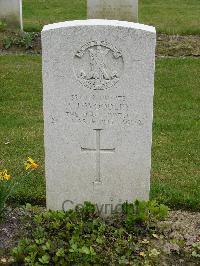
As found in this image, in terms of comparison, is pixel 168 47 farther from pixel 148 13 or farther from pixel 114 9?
pixel 148 13

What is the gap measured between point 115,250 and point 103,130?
930 millimetres

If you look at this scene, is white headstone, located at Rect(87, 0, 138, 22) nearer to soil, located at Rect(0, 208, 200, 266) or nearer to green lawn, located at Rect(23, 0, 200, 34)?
green lawn, located at Rect(23, 0, 200, 34)

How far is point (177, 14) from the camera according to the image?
13.9 m

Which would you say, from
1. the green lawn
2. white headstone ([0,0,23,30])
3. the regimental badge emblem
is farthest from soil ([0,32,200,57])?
the regimental badge emblem

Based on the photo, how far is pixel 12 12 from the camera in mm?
11578

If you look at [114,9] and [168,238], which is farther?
[114,9]

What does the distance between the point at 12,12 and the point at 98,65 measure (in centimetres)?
766

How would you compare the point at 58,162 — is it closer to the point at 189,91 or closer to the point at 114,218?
the point at 114,218

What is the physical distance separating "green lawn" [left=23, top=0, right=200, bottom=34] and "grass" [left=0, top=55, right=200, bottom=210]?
2431 millimetres

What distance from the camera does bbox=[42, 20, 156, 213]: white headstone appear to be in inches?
169

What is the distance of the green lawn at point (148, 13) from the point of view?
40.2 feet

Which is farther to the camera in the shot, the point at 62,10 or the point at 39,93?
the point at 62,10

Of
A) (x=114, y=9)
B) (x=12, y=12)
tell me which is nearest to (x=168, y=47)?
(x=114, y=9)

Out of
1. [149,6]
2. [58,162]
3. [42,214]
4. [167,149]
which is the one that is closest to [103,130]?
[58,162]
